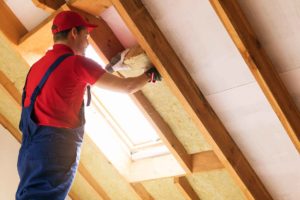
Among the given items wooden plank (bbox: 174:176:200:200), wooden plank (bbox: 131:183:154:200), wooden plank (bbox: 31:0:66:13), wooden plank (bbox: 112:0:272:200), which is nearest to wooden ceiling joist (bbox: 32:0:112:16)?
wooden plank (bbox: 31:0:66:13)

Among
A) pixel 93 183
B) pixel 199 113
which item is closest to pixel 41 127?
pixel 199 113

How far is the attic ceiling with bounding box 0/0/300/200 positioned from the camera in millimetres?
1887

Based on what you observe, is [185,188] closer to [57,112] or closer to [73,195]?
[57,112]

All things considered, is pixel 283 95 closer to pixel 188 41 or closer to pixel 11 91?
pixel 188 41

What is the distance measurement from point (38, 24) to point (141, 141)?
4.41 feet

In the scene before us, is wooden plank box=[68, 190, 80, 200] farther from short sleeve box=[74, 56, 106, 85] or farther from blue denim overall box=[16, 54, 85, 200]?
short sleeve box=[74, 56, 106, 85]

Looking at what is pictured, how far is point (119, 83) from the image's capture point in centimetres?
215

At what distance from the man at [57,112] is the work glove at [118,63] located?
0.21 meters

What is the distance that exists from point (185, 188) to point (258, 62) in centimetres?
150

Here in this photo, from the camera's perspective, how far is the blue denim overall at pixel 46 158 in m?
1.96

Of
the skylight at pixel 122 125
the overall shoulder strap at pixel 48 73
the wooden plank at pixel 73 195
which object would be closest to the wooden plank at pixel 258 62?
the overall shoulder strap at pixel 48 73

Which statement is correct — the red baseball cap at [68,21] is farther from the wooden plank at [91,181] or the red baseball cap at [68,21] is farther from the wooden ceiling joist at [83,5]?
the wooden plank at [91,181]

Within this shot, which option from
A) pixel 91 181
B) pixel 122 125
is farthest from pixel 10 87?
pixel 91 181

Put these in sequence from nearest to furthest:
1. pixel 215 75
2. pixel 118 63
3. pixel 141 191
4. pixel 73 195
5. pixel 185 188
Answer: pixel 215 75 < pixel 118 63 < pixel 185 188 < pixel 141 191 < pixel 73 195
